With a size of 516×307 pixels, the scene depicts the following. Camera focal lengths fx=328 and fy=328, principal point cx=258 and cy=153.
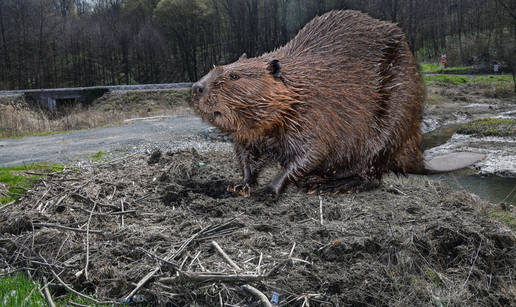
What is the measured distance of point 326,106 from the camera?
264cm

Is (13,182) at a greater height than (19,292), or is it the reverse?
(13,182)

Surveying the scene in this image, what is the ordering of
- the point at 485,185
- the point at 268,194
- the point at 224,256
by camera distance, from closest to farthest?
the point at 268,194
the point at 224,256
the point at 485,185

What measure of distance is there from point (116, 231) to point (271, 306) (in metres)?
2.13

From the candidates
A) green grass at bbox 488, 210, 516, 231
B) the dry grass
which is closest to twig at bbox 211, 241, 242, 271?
green grass at bbox 488, 210, 516, 231

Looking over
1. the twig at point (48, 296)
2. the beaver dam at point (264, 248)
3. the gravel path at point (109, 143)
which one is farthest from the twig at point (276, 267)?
the gravel path at point (109, 143)

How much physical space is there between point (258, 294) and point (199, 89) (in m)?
1.59

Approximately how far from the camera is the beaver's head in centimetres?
232

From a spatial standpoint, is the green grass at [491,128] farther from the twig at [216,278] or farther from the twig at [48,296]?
the twig at [48,296]

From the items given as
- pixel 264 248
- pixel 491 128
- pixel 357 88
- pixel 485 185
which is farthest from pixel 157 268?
pixel 491 128

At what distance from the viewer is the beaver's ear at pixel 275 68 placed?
244 centimetres

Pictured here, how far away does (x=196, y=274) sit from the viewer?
8.54ft

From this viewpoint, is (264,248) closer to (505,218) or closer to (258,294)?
(258,294)

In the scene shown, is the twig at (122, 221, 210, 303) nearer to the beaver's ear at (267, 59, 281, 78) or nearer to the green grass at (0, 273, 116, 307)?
the green grass at (0, 273, 116, 307)

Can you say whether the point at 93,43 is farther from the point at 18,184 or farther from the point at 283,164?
the point at 283,164
